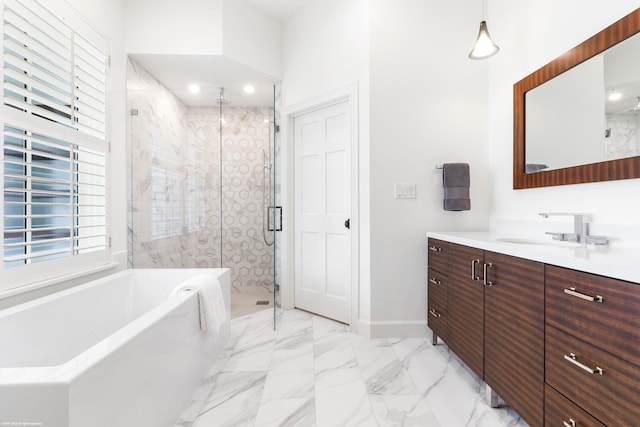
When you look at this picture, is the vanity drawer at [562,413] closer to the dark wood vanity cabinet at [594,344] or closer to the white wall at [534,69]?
the dark wood vanity cabinet at [594,344]

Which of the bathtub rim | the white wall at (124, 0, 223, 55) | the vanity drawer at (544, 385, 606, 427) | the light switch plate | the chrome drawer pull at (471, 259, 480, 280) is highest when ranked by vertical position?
the white wall at (124, 0, 223, 55)

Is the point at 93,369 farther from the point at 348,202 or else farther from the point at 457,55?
the point at 457,55

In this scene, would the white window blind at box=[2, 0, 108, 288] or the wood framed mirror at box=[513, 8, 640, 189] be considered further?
the white window blind at box=[2, 0, 108, 288]

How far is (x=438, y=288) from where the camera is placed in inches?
88.4

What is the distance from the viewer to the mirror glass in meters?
1.43

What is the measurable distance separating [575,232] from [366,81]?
1.74m

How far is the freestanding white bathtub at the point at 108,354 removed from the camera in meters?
0.85

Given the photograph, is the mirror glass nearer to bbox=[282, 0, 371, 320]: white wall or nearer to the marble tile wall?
the marble tile wall

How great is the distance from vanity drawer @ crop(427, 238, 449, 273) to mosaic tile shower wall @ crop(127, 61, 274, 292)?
157 centimetres

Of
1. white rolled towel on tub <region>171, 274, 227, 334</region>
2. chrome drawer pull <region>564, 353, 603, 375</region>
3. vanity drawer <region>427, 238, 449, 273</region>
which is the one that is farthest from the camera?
vanity drawer <region>427, 238, 449, 273</region>

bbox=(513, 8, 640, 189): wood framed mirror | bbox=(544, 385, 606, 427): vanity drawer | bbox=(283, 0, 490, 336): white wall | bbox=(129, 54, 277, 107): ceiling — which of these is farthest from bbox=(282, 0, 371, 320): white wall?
bbox=(544, 385, 606, 427): vanity drawer

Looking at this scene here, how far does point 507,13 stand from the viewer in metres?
2.28

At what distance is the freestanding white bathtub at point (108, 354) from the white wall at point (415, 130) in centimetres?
131

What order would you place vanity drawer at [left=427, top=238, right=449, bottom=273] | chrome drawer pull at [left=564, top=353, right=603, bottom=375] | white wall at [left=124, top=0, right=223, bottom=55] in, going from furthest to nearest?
white wall at [left=124, top=0, right=223, bottom=55] → vanity drawer at [left=427, top=238, right=449, bottom=273] → chrome drawer pull at [left=564, top=353, right=603, bottom=375]
